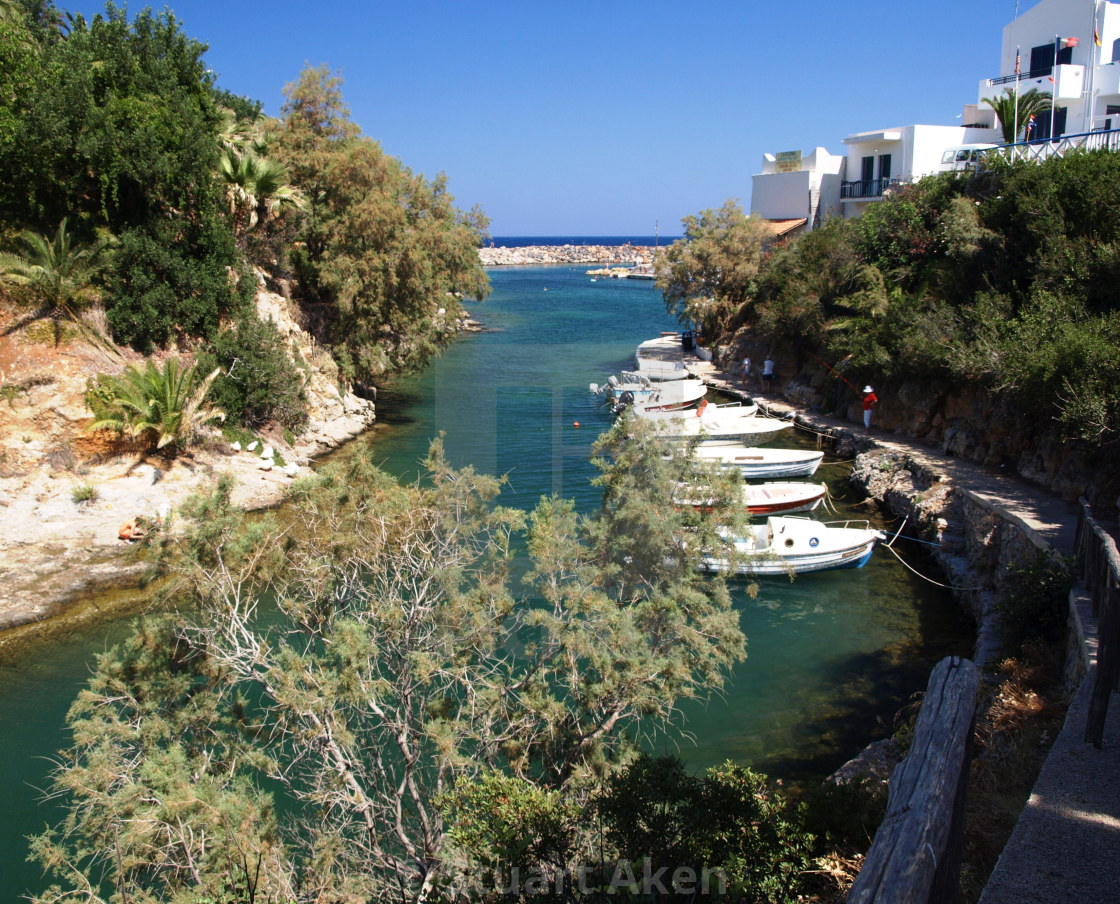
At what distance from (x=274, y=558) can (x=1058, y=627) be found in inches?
417

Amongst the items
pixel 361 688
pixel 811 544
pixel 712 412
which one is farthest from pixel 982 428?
pixel 361 688

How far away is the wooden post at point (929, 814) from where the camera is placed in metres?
2.48

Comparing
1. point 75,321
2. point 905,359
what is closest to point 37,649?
point 75,321

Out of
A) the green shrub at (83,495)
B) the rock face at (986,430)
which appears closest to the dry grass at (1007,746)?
the rock face at (986,430)

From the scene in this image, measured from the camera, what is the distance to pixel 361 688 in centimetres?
728

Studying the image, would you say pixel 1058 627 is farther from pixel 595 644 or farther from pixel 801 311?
pixel 801 311

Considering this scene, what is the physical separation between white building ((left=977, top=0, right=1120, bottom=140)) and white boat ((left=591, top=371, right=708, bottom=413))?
701 inches

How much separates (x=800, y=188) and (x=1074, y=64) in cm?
1270

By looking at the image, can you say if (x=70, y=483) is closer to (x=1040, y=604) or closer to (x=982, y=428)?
(x=1040, y=604)

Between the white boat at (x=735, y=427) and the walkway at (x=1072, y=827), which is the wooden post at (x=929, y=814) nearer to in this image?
the walkway at (x=1072, y=827)

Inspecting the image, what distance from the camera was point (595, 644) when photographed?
9.24 meters

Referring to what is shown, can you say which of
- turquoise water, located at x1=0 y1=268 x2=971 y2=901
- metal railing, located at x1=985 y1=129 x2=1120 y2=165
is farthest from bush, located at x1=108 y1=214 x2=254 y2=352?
metal railing, located at x1=985 y1=129 x2=1120 y2=165

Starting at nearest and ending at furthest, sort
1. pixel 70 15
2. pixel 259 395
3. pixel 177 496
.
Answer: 1. pixel 177 496
2. pixel 259 395
3. pixel 70 15

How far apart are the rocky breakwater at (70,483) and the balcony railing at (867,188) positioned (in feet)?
102
